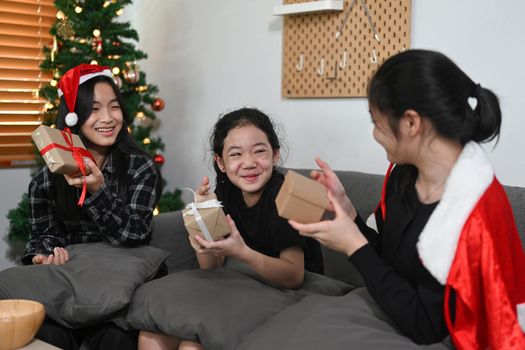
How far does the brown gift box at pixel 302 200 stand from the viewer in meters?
1.40

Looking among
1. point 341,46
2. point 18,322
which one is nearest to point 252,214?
point 18,322

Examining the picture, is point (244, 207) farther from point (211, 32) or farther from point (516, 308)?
point (211, 32)

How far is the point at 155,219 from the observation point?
7.61 feet

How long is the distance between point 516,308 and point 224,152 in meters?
0.98

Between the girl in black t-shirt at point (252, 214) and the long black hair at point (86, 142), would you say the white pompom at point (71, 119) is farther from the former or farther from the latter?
the girl in black t-shirt at point (252, 214)

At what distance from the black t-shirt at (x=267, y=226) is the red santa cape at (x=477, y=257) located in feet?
1.95

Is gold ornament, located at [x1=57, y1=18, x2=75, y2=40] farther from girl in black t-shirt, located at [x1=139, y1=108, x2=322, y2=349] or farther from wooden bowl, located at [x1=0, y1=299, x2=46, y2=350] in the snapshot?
wooden bowl, located at [x1=0, y1=299, x2=46, y2=350]

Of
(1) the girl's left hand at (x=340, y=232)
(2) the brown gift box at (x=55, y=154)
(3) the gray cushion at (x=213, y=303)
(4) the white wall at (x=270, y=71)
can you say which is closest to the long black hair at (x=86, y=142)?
(2) the brown gift box at (x=55, y=154)

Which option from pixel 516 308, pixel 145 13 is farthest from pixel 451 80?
pixel 145 13

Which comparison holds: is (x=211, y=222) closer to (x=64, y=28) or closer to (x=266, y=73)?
(x=266, y=73)

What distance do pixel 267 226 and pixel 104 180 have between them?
575 mm

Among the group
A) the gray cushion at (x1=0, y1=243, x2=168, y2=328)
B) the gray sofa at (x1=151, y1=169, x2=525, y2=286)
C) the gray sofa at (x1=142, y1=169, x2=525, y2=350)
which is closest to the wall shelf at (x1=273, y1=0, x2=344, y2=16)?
the gray sofa at (x1=151, y1=169, x2=525, y2=286)

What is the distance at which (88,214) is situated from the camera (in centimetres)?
212

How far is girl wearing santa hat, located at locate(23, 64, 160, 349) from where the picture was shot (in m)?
2.11
